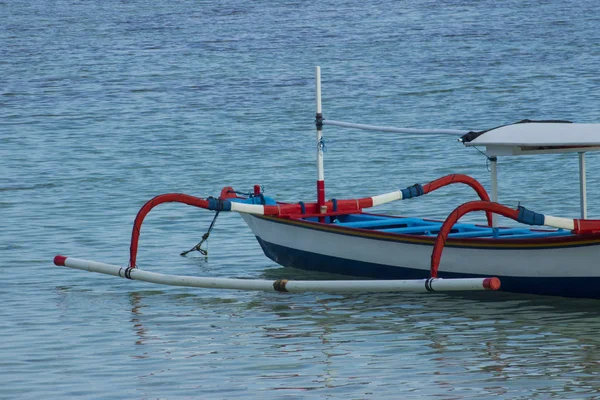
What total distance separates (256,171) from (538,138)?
1880 centimetres

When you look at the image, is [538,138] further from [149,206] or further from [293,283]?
[149,206]

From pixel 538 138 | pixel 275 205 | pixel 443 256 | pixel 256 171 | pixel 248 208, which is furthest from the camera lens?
pixel 256 171

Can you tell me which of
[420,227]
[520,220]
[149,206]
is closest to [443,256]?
[520,220]

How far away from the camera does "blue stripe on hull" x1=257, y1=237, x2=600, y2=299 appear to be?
15.3 metres

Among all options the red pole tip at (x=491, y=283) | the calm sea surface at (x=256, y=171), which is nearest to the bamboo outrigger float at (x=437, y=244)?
the red pole tip at (x=491, y=283)

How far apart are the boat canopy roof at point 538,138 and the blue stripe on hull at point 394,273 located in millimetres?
1456

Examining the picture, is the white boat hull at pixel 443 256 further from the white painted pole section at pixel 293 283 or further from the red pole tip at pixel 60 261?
the red pole tip at pixel 60 261

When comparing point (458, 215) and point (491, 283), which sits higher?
point (458, 215)

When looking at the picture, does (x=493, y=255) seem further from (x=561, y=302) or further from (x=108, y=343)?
(x=108, y=343)

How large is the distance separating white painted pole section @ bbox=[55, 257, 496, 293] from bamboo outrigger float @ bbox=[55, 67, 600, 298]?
13mm

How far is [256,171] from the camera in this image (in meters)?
34.1

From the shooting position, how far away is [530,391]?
12297 millimetres

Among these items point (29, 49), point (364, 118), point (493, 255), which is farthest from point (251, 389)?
point (29, 49)

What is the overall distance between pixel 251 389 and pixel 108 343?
282cm
